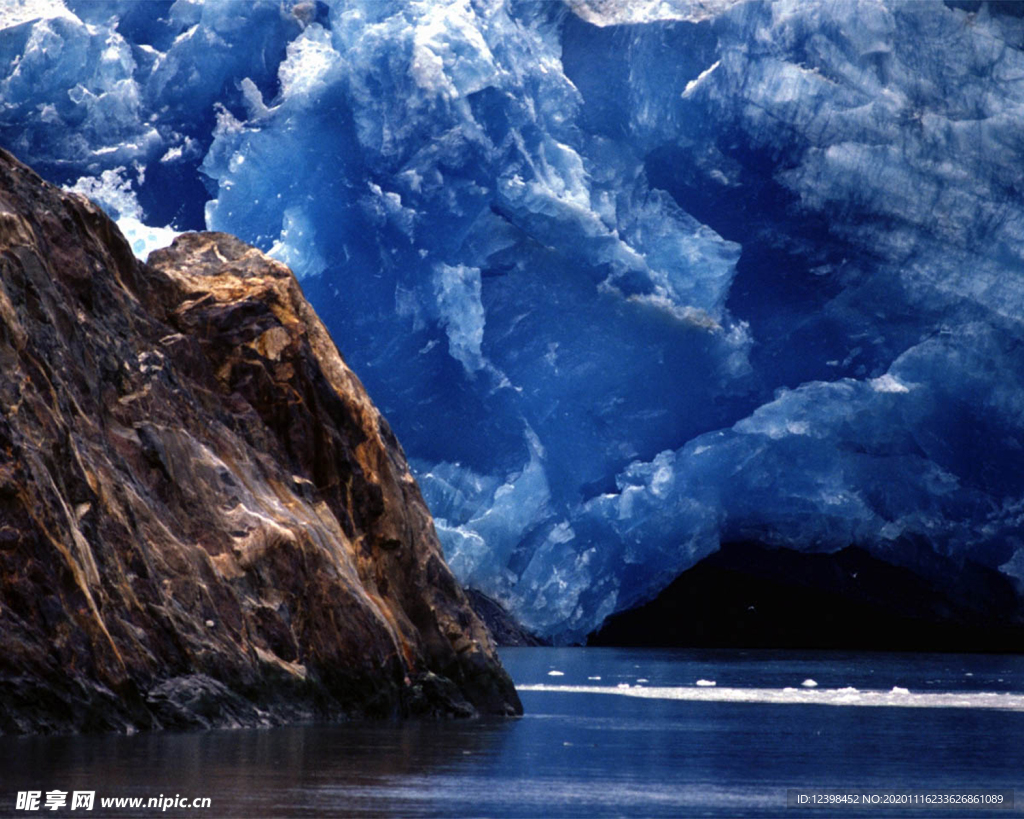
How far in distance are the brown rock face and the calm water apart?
4.58 ft

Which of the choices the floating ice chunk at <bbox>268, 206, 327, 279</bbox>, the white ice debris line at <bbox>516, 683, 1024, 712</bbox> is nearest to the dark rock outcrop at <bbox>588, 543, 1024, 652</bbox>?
the floating ice chunk at <bbox>268, 206, 327, 279</bbox>

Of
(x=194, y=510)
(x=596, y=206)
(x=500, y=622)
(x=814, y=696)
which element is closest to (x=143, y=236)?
(x=596, y=206)

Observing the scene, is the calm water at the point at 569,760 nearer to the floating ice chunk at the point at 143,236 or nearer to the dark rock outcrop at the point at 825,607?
the floating ice chunk at the point at 143,236

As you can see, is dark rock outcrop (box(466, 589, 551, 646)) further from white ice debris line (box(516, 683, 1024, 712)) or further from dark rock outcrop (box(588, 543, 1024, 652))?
white ice debris line (box(516, 683, 1024, 712))

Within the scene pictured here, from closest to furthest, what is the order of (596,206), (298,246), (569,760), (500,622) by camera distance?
(569,760)
(298,246)
(596,206)
(500,622)

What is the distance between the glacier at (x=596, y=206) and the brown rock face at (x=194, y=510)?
2843 cm

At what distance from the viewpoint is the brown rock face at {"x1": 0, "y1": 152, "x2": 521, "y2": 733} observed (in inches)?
922

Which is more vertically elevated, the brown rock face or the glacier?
the glacier

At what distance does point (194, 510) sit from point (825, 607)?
75887mm

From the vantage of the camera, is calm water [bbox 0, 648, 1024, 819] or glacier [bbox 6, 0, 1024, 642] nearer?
calm water [bbox 0, 648, 1024, 819]

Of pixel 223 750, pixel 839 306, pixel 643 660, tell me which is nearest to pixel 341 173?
pixel 839 306

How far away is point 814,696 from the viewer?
45.5 m

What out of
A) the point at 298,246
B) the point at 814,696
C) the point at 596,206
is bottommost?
the point at 814,696

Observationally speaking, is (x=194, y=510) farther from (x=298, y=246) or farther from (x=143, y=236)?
(x=298, y=246)
